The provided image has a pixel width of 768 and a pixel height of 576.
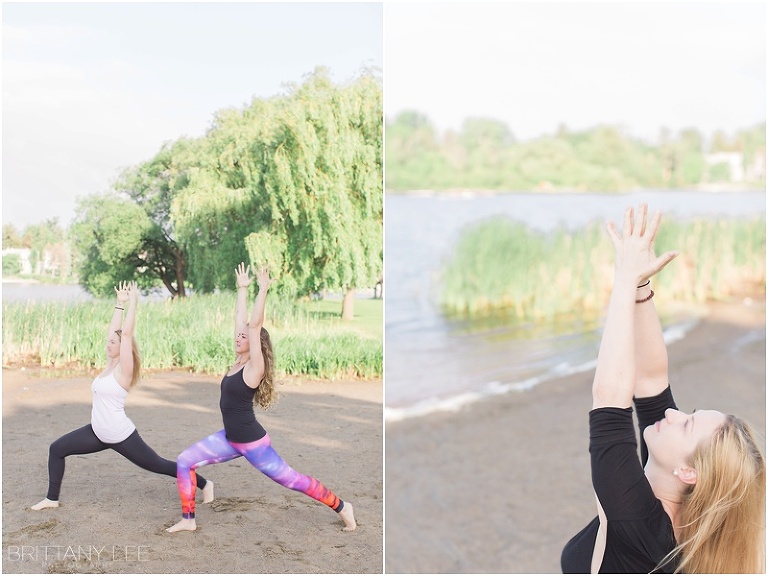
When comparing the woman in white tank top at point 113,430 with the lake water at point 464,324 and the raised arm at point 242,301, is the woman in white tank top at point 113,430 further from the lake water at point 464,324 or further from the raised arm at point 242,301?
the lake water at point 464,324

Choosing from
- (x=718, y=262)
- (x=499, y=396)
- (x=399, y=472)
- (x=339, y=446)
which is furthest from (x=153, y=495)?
(x=718, y=262)

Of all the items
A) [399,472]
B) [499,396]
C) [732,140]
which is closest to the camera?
[399,472]

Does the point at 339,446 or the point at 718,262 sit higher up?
the point at 718,262

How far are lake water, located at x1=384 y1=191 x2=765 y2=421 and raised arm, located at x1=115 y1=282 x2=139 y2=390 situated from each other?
3437 mm

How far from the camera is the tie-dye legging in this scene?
3102 mm

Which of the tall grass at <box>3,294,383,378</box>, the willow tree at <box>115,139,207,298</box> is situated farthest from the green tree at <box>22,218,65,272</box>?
the willow tree at <box>115,139,207,298</box>

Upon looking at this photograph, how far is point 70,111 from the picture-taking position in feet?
10.8

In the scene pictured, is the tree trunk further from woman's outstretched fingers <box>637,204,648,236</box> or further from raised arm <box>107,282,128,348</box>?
woman's outstretched fingers <box>637,204,648,236</box>

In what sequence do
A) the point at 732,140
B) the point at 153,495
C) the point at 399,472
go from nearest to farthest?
the point at 153,495
the point at 399,472
the point at 732,140

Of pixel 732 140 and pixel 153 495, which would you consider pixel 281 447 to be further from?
pixel 732 140

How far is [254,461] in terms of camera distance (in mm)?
3145

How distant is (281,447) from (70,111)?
4.98ft

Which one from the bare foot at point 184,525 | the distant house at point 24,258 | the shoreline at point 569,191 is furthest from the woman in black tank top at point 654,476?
the shoreline at point 569,191

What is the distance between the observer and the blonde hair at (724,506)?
166 cm
